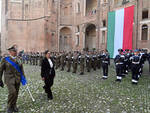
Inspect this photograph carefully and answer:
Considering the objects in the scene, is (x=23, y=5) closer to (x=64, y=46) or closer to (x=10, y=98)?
(x=64, y=46)

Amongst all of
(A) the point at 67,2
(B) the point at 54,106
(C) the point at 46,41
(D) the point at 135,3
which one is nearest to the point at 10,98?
(B) the point at 54,106

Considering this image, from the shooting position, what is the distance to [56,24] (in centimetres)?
2980

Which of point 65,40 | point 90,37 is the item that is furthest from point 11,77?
point 65,40

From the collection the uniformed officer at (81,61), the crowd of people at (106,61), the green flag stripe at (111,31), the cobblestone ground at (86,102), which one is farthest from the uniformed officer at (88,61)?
the green flag stripe at (111,31)

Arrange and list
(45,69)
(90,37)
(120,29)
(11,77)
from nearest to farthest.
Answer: (11,77) → (45,69) → (120,29) → (90,37)

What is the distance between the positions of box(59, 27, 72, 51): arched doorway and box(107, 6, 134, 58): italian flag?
11526mm

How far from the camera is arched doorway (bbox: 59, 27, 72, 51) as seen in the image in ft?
102

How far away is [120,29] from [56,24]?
15.1 meters

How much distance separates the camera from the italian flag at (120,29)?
19.3 meters

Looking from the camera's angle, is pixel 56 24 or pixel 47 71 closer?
pixel 47 71

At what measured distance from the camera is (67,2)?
30.9 metres

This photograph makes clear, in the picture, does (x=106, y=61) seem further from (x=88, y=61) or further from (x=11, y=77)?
(x=11, y=77)

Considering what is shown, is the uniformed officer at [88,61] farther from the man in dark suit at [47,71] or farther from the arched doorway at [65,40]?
the arched doorway at [65,40]

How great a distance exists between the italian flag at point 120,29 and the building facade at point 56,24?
1.42 metres
